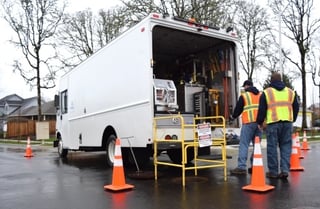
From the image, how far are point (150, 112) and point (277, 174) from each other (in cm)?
280

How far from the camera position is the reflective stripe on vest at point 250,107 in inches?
302

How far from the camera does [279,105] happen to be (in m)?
6.90

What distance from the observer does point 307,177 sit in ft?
24.1

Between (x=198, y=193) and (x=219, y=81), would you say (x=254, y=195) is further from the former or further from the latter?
(x=219, y=81)

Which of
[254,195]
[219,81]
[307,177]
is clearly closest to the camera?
[254,195]

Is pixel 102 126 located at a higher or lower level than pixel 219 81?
lower

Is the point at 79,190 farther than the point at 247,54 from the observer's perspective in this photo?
No

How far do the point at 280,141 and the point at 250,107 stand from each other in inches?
39.4

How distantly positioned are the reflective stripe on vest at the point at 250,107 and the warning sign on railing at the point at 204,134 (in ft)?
4.28

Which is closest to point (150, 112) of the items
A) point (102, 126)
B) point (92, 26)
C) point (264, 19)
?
point (102, 126)

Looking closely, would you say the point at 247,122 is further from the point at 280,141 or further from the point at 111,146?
the point at 111,146

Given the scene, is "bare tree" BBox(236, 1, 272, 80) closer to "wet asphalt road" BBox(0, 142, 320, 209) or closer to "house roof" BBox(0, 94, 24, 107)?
"wet asphalt road" BBox(0, 142, 320, 209)

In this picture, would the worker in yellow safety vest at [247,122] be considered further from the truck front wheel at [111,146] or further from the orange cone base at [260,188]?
the truck front wheel at [111,146]

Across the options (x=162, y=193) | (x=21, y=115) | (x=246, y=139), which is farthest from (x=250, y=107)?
(x=21, y=115)
